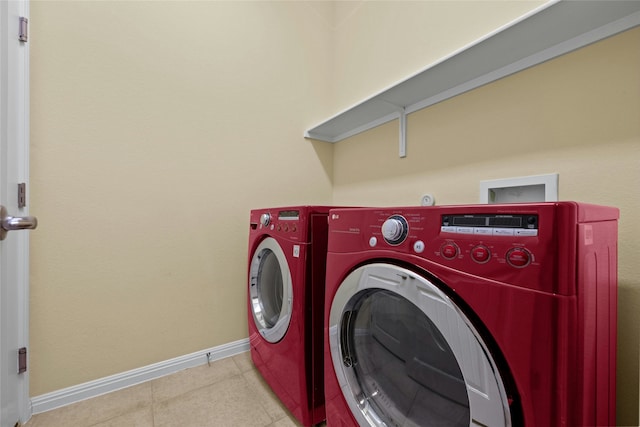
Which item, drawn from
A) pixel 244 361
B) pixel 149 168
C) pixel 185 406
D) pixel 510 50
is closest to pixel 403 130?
pixel 510 50

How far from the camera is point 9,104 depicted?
1032 mm

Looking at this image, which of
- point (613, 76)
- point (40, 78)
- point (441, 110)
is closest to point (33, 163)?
point (40, 78)

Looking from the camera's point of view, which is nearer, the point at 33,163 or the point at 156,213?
the point at 33,163

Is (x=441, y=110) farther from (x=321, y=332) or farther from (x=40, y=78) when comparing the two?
(x=40, y=78)

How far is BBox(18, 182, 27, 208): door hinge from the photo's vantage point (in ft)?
3.63

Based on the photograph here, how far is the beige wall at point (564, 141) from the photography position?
0.86m

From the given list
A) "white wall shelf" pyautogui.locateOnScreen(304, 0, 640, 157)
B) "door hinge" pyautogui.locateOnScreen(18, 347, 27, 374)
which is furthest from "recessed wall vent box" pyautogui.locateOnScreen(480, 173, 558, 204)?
"door hinge" pyautogui.locateOnScreen(18, 347, 27, 374)

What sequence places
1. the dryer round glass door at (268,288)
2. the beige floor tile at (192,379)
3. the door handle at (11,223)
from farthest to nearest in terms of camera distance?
the beige floor tile at (192,379) → the dryer round glass door at (268,288) → the door handle at (11,223)

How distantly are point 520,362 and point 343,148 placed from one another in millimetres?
1826

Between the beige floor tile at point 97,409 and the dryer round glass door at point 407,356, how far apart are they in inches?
43.9

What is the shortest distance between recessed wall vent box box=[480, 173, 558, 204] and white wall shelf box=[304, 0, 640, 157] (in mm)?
484

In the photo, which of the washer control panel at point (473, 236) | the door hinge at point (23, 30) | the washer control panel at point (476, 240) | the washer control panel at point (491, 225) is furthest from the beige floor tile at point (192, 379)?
the door hinge at point (23, 30)

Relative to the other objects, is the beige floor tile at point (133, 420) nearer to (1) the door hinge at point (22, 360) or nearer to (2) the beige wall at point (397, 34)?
(1) the door hinge at point (22, 360)

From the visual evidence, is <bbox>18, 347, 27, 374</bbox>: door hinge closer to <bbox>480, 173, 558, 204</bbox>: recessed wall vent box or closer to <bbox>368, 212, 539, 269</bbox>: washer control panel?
<bbox>368, 212, 539, 269</bbox>: washer control panel
